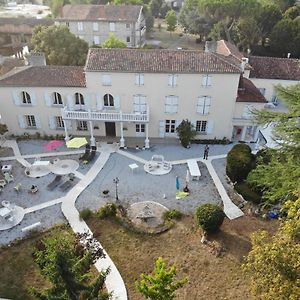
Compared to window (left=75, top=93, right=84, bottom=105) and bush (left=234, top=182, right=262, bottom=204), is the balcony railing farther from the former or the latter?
bush (left=234, top=182, right=262, bottom=204)

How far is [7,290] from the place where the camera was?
20.2 m

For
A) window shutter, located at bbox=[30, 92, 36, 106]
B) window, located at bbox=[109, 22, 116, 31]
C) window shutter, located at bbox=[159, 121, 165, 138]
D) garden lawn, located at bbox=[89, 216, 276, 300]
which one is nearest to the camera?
garden lawn, located at bbox=[89, 216, 276, 300]

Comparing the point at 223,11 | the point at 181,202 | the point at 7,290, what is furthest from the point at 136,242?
the point at 223,11

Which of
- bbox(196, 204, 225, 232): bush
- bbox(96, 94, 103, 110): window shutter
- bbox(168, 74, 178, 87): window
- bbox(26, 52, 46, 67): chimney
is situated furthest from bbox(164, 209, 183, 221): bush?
bbox(26, 52, 46, 67): chimney

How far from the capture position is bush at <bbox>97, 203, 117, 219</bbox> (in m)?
25.3

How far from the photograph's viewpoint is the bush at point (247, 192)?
25.9 meters

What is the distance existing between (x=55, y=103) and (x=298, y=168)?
24775 millimetres

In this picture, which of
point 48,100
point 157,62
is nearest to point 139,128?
point 157,62

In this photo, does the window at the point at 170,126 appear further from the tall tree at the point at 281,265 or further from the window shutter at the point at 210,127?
the tall tree at the point at 281,265

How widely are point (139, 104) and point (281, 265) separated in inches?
947

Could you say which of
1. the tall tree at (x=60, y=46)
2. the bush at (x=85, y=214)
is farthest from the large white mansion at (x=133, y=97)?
the tall tree at (x=60, y=46)

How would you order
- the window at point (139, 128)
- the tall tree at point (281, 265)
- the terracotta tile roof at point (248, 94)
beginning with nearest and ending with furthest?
the tall tree at point (281, 265) < the terracotta tile roof at point (248, 94) < the window at point (139, 128)

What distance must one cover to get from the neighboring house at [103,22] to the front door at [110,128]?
3279cm

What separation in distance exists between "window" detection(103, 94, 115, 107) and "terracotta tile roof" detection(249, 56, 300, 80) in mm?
18034
